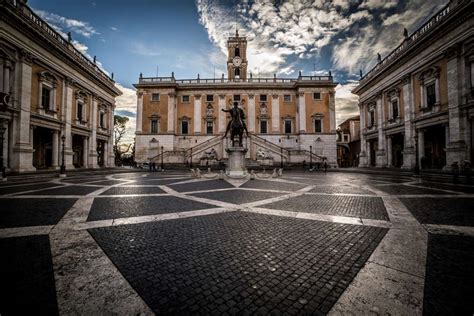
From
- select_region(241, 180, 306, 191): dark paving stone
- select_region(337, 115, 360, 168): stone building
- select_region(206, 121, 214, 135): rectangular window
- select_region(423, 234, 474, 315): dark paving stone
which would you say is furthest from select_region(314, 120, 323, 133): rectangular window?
select_region(423, 234, 474, 315): dark paving stone

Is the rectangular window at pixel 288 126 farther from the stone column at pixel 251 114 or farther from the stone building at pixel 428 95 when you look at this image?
the stone building at pixel 428 95

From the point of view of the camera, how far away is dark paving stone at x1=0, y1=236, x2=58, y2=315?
147cm

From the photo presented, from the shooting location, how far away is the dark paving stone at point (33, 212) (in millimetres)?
3574

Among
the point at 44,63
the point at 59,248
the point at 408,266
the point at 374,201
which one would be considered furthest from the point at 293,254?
the point at 44,63

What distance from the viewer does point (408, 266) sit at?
2133 mm

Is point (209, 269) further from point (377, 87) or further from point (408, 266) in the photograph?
point (377, 87)

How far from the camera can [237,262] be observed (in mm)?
2266

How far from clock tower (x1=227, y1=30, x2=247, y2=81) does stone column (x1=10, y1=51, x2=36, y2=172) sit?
32467 mm

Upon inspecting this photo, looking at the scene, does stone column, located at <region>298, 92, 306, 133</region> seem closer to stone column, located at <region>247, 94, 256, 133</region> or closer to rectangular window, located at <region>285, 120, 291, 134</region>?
rectangular window, located at <region>285, 120, 291, 134</region>

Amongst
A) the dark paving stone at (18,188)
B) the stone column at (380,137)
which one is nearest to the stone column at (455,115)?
the stone column at (380,137)

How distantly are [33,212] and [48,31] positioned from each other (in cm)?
2236

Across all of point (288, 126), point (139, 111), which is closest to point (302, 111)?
point (288, 126)

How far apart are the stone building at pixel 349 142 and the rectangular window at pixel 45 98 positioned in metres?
50.3

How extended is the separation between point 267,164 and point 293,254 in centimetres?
2348
